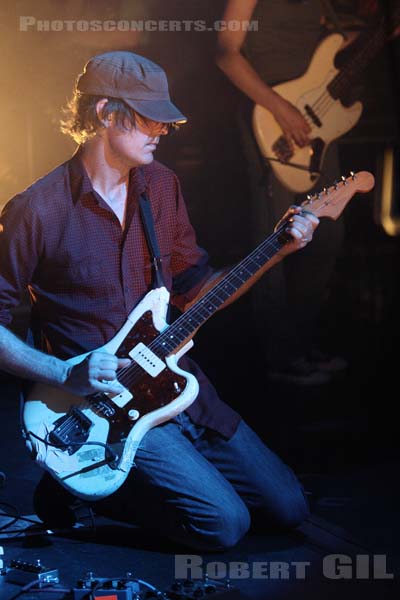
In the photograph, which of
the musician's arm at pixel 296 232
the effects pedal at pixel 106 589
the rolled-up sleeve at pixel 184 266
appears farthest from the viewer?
the rolled-up sleeve at pixel 184 266

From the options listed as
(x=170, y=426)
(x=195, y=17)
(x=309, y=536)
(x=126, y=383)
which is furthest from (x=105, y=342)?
(x=195, y=17)

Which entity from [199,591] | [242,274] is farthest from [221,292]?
[199,591]

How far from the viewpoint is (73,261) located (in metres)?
3.16

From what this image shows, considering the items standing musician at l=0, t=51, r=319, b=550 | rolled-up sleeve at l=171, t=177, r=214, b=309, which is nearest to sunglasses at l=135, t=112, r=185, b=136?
standing musician at l=0, t=51, r=319, b=550

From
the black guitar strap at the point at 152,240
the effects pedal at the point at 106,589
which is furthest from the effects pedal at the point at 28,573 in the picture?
the black guitar strap at the point at 152,240

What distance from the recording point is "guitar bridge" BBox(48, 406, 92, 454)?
3031 mm

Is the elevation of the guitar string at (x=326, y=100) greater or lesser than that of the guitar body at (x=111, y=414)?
greater

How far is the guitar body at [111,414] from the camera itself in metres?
3.03

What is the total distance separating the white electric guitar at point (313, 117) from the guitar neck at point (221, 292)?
Result: 1.50 metres

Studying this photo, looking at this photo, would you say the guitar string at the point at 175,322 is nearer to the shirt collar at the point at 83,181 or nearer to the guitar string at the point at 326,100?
the shirt collar at the point at 83,181

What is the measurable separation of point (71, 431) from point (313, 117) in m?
2.26

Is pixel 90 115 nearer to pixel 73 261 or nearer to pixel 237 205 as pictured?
pixel 73 261

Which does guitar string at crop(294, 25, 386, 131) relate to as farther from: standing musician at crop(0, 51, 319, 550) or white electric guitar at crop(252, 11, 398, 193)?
standing musician at crop(0, 51, 319, 550)

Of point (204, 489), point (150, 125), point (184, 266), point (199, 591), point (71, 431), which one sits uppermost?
point (150, 125)
